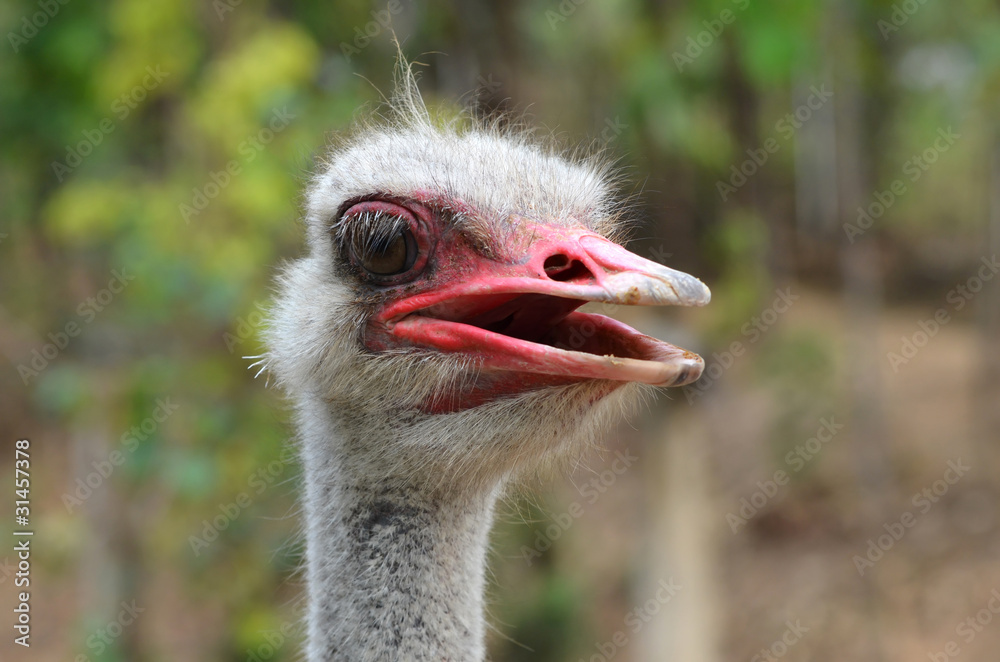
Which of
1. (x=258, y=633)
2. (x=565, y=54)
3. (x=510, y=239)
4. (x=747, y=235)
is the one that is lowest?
(x=258, y=633)

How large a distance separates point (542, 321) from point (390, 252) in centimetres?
28

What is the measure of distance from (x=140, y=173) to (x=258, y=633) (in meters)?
1.84

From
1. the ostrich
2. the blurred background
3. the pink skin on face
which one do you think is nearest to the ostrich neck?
the ostrich

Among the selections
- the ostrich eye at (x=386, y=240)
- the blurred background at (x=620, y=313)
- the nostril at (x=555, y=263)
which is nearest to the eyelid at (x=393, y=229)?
the ostrich eye at (x=386, y=240)

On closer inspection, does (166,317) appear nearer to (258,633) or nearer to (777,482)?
(258,633)

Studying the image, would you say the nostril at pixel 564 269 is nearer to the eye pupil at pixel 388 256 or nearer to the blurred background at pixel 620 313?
the eye pupil at pixel 388 256

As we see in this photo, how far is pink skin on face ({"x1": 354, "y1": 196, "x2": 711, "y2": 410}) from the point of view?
4.20 ft

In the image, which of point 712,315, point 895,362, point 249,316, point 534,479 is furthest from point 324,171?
point 895,362

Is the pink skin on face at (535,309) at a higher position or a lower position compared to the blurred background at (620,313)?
lower

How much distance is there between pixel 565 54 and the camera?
19.5 feet

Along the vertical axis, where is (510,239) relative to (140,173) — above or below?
below

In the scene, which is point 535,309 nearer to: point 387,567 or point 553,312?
point 553,312

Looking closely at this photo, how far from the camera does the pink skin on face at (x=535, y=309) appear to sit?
4.20ft

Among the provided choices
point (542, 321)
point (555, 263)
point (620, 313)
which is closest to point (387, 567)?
point (542, 321)
